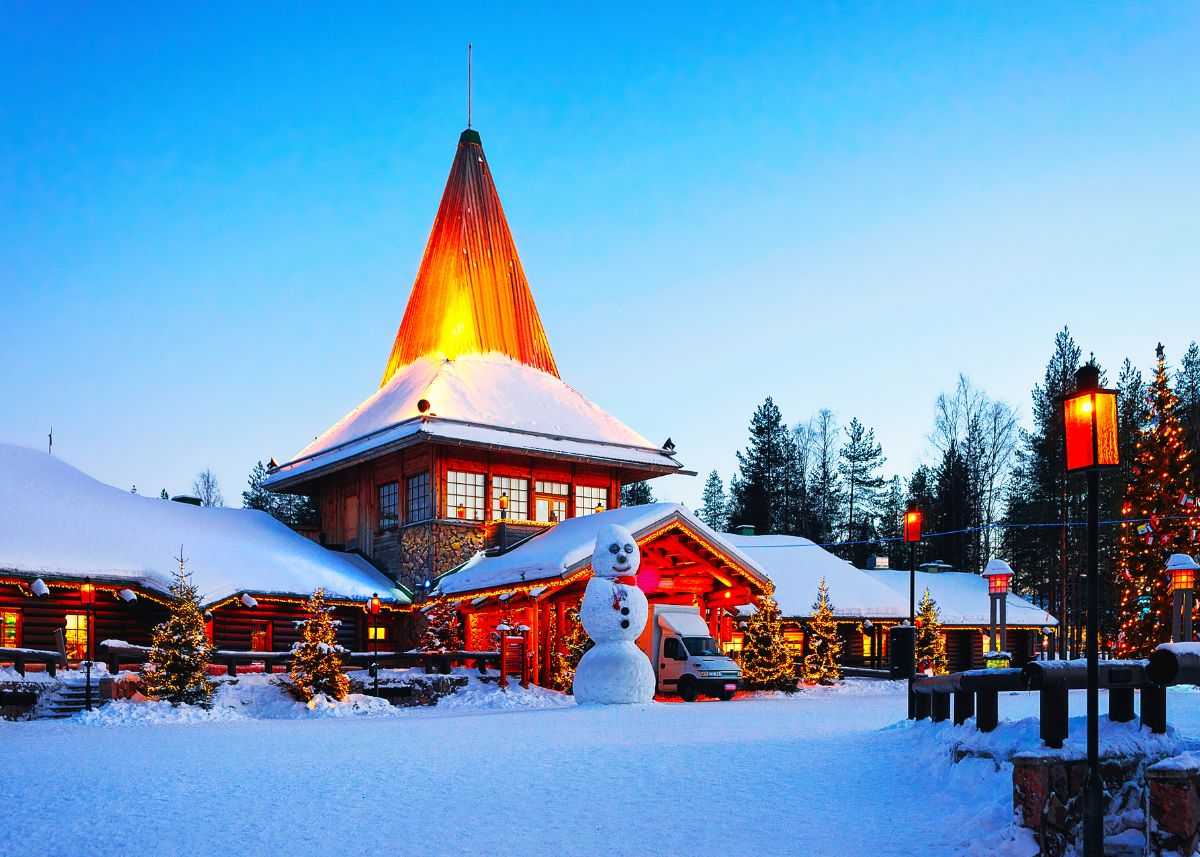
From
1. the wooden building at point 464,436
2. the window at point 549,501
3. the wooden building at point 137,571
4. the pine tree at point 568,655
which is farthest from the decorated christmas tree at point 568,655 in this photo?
the window at point 549,501

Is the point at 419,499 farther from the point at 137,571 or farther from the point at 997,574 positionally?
the point at 997,574

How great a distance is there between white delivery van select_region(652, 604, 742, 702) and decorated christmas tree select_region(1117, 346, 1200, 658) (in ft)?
41.8

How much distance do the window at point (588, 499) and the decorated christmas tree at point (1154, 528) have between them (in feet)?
49.5

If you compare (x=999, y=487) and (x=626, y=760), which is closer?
(x=626, y=760)

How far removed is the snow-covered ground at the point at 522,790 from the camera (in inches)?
356

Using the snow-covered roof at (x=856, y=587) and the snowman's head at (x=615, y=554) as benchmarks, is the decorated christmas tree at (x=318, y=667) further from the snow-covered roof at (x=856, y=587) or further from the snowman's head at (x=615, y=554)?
the snow-covered roof at (x=856, y=587)

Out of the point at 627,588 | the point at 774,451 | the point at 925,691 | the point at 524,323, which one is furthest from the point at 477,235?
the point at 774,451

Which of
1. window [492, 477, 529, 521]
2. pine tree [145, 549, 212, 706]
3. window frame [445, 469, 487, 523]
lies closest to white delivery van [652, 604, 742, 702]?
window frame [445, 469, 487, 523]

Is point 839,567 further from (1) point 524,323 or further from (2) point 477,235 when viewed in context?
(2) point 477,235

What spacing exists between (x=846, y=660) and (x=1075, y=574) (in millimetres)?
17140

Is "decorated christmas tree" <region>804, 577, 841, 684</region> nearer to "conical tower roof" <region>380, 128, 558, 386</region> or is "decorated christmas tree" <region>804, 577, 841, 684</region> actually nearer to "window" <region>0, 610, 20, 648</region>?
"conical tower roof" <region>380, 128, 558, 386</region>

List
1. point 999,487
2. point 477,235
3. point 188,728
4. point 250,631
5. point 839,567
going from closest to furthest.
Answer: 1. point 188,728
2. point 250,631
3. point 477,235
4. point 839,567
5. point 999,487

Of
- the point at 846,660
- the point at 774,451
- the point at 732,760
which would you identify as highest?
the point at 774,451

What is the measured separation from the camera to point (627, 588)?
2267 centimetres
